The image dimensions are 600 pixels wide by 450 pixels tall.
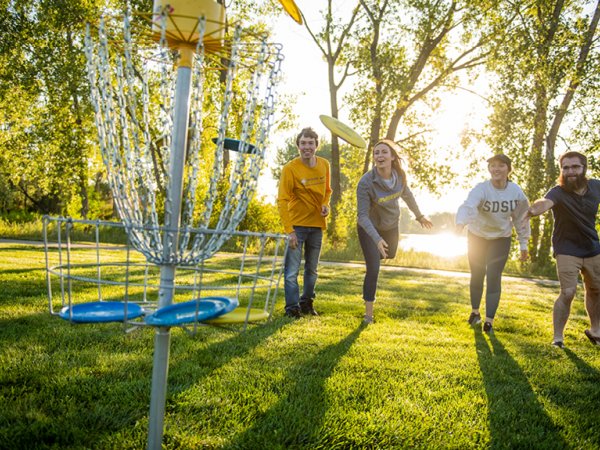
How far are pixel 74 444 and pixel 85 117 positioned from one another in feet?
67.5

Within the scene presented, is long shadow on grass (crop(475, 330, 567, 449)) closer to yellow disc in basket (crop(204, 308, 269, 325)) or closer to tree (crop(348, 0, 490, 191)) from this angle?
yellow disc in basket (crop(204, 308, 269, 325))

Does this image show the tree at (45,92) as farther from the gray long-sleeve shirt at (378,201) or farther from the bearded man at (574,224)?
the bearded man at (574,224)

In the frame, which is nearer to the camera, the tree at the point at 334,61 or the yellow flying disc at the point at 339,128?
the yellow flying disc at the point at 339,128

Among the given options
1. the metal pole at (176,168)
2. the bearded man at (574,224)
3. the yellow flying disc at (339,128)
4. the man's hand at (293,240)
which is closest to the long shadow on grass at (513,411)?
the bearded man at (574,224)

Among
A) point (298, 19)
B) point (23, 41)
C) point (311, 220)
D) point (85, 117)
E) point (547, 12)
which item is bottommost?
point (311, 220)

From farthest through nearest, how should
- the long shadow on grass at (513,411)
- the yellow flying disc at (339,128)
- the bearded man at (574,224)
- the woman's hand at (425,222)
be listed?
the woman's hand at (425,222)
the bearded man at (574,224)
the yellow flying disc at (339,128)
the long shadow on grass at (513,411)

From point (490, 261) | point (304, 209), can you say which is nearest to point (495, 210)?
point (490, 261)

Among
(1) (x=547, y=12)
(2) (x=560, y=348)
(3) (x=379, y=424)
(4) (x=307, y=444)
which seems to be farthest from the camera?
(1) (x=547, y=12)

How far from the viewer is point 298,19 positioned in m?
2.14

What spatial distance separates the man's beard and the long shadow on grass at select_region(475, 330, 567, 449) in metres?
1.94

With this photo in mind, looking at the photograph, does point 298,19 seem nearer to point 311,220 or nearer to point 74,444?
point 74,444

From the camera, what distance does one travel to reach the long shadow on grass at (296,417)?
254 centimetres

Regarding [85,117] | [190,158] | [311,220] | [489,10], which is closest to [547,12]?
[489,10]

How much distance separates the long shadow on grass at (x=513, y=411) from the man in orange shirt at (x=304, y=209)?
88.5 inches
